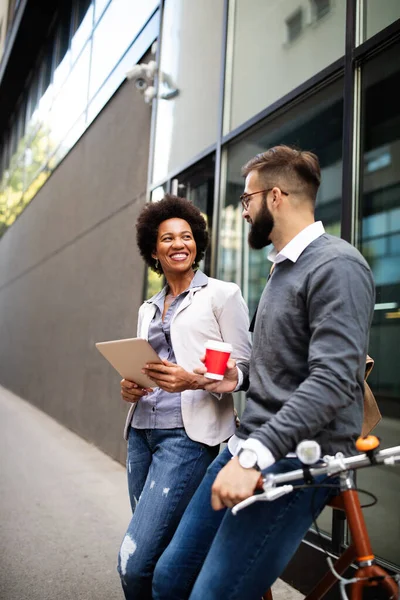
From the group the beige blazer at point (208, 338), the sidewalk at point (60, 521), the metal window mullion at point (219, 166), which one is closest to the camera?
the beige blazer at point (208, 338)

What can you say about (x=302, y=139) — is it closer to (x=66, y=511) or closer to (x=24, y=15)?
(x=66, y=511)

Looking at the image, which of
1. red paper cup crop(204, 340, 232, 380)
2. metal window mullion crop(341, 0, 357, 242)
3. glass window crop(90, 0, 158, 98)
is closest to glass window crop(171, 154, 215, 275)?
metal window mullion crop(341, 0, 357, 242)

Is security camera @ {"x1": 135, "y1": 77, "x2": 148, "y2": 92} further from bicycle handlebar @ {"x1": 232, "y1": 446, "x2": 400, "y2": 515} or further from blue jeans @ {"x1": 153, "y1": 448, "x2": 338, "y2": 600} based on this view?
bicycle handlebar @ {"x1": 232, "y1": 446, "x2": 400, "y2": 515}

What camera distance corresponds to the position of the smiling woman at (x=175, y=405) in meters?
2.24

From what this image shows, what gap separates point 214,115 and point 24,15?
11.9m

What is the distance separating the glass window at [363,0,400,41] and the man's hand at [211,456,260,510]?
2950mm

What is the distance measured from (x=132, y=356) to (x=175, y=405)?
1.08 feet

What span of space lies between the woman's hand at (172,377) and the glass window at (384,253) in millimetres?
1494

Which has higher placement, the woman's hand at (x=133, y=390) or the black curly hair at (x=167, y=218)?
the black curly hair at (x=167, y=218)

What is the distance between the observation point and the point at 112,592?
11.7ft

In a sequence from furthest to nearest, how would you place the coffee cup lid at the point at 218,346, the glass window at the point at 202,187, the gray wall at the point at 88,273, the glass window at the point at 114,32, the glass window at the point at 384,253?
1. the glass window at the point at 114,32
2. the gray wall at the point at 88,273
3. the glass window at the point at 202,187
4. the glass window at the point at 384,253
5. the coffee cup lid at the point at 218,346

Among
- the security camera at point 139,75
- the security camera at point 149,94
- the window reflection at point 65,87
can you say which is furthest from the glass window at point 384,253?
the window reflection at point 65,87

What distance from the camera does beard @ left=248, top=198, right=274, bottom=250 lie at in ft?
6.36

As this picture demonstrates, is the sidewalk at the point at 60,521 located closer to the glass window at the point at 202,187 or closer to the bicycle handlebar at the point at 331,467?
the bicycle handlebar at the point at 331,467
